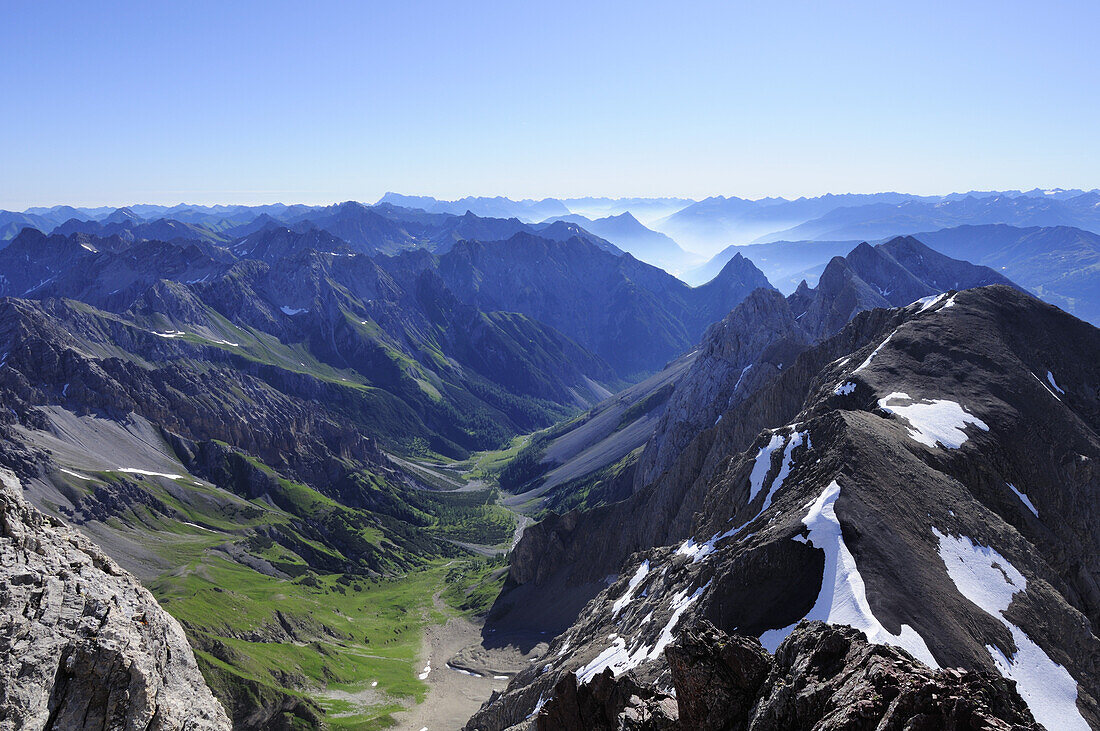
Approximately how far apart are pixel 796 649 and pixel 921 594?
28826 mm

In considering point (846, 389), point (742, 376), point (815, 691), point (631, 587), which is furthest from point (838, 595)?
point (742, 376)

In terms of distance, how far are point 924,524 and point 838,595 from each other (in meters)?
15.8

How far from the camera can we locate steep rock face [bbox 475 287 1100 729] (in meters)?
48.0

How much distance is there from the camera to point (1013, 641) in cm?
4878

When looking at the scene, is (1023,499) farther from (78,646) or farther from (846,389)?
(78,646)

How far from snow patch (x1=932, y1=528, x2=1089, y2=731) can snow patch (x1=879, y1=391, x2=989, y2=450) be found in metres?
16.6

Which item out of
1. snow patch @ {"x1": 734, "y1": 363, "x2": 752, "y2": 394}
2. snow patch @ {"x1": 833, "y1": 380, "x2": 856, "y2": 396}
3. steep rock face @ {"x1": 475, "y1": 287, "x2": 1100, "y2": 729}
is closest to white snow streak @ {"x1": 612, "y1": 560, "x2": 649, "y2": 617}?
steep rock face @ {"x1": 475, "y1": 287, "x2": 1100, "y2": 729}

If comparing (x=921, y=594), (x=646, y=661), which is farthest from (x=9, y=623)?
(x=921, y=594)

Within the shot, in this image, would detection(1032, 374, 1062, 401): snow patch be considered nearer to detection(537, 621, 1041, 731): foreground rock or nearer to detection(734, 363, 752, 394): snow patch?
detection(537, 621, 1041, 731): foreground rock

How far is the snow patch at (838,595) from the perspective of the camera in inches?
1678

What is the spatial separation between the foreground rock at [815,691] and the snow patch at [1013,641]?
30.1 meters

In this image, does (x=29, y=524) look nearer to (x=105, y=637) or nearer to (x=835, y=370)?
(x=105, y=637)

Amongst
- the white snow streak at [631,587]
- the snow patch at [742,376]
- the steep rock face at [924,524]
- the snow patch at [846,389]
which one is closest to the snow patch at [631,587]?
the white snow streak at [631,587]

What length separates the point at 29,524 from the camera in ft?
102
